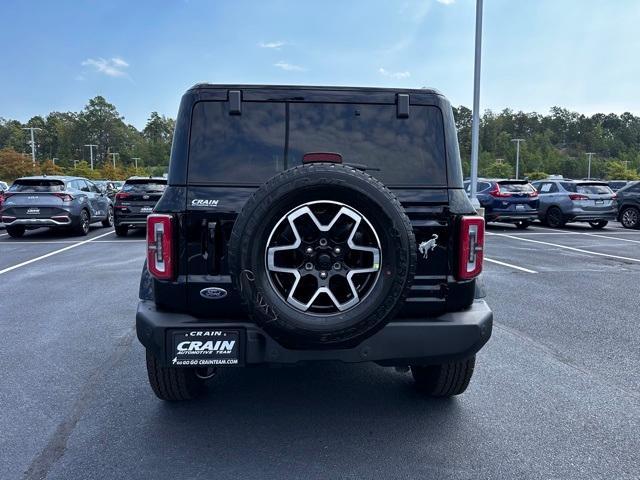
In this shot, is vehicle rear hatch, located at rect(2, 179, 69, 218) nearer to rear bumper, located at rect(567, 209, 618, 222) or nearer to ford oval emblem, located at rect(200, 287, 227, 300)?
ford oval emblem, located at rect(200, 287, 227, 300)

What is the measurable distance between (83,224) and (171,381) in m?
12.7

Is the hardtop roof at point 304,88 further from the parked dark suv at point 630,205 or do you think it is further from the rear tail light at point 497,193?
the parked dark suv at point 630,205

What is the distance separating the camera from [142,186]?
14719 mm

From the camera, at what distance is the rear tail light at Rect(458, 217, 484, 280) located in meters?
3.15

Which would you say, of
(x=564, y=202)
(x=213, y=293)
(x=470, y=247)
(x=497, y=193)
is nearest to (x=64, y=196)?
(x=497, y=193)

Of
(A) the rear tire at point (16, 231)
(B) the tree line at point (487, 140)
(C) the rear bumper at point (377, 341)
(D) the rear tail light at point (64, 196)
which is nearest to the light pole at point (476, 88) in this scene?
(D) the rear tail light at point (64, 196)

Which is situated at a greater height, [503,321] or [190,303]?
[190,303]

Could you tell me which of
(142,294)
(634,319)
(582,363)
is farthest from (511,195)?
(142,294)

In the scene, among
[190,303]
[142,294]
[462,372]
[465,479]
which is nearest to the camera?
[465,479]

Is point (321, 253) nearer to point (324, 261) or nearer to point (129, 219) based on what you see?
point (324, 261)

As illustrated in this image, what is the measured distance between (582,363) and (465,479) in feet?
7.62

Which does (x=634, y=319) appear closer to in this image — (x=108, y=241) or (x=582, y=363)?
(x=582, y=363)

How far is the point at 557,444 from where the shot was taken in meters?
3.15

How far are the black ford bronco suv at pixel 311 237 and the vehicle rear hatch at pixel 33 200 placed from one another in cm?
1218
